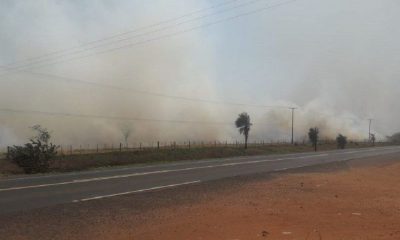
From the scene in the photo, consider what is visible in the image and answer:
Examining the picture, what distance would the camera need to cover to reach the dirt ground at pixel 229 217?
9.52m

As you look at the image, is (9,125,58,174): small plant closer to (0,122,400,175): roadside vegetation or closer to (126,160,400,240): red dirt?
(0,122,400,175): roadside vegetation

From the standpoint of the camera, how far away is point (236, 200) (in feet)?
47.6

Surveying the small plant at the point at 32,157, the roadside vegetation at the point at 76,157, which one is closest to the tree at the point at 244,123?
the roadside vegetation at the point at 76,157

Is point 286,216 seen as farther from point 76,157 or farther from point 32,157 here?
point 76,157

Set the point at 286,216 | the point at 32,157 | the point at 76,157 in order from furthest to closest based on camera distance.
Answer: the point at 76,157, the point at 32,157, the point at 286,216

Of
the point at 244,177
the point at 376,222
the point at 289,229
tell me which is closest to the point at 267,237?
the point at 289,229

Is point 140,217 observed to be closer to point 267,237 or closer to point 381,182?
point 267,237

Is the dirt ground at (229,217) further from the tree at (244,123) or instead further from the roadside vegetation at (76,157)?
the tree at (244,123)

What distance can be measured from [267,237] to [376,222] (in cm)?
306

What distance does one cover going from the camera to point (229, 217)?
37.6 ft

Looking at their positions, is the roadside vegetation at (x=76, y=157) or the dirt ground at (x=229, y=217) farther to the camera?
the roadside vegetation at (x=76, y=157)

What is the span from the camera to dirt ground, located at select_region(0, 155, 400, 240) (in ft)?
31.2

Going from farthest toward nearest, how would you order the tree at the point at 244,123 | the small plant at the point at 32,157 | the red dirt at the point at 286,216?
the tree at the point at 244,123 < the small plant at the point at 32,157 < the red dirt at the point at 286,216

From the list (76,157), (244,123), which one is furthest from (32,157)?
(244,123)
